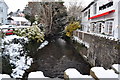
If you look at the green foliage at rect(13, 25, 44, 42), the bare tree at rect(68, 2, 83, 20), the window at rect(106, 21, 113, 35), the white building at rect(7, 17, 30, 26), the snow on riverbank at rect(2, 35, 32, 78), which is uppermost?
the bare tree at rect(68, 2, 83, 20)

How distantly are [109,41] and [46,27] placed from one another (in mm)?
17795

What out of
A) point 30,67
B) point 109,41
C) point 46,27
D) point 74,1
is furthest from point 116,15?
point 74,1

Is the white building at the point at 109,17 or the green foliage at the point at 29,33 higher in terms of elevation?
the white building at the point at 109,17

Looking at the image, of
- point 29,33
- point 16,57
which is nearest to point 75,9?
point 29,33

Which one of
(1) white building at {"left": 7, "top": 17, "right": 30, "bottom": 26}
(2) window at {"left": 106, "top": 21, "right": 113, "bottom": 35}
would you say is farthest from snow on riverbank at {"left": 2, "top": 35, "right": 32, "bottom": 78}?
(1) white building at {"left": 7, "top": 17, "right": 30, "bottom": 26}

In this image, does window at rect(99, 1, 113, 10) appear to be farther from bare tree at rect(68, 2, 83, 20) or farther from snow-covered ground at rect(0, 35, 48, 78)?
bare tree at rect(68, 2, 83, 20)

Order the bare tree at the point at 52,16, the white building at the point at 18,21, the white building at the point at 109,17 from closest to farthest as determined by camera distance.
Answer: the white building at the point at 109,17 → the bare tree at the point at 52,16 → the white building at the point at 18,21

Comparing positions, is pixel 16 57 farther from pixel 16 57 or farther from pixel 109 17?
pixel 109 17

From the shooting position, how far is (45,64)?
11.6 meters

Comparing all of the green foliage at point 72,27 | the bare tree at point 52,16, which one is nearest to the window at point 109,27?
the green foliage at point 72,27

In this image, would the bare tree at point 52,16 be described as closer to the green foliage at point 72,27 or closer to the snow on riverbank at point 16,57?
the green foliage at point 72,27

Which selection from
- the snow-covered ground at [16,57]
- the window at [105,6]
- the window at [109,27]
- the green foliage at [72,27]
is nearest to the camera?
the snow-covered ground at [16,57]

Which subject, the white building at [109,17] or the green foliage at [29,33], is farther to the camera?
the green foliage at [29,33]

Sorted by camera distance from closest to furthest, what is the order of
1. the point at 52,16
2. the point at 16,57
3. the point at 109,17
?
the point at 16,57 → the point at 109,17 → the point at 52,16
